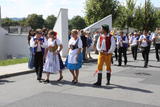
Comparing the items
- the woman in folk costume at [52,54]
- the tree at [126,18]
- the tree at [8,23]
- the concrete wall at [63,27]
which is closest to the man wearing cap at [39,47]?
the woman in folk costume at [52,54]

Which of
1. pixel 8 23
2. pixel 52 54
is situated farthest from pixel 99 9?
pixel 8 23

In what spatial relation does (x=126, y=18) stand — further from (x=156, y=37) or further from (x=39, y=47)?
(x=39, y=47)

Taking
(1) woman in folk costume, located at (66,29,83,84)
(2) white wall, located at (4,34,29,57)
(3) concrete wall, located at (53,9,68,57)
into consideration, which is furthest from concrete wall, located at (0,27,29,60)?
(1) woman in folk costume, located at (66,29,83,84)

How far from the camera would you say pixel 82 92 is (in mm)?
9336

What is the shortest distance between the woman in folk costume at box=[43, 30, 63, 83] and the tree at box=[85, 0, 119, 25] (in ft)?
92.1

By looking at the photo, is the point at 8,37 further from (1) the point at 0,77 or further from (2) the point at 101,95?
(2) the point at 101,95

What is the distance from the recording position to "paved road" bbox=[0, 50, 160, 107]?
7.98 m

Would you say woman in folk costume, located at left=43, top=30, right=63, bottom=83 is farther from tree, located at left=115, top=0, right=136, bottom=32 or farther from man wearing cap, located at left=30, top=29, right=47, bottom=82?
tree, located at left=115, top=0, right=136, bottom=32

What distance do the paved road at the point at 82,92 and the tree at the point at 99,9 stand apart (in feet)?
88.0

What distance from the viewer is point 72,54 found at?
1078 cm

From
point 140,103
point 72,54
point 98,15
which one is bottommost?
point 140,103

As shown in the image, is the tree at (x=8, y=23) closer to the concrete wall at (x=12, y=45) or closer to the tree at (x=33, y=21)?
the tree at (x=33, y=21)

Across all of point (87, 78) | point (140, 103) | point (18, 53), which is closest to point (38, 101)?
point (140, 103)

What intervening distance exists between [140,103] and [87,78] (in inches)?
168
